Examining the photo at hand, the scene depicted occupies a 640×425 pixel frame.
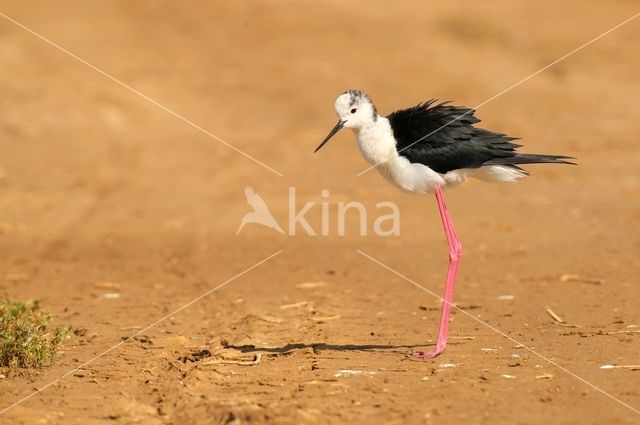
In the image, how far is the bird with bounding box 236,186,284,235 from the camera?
36.6ft

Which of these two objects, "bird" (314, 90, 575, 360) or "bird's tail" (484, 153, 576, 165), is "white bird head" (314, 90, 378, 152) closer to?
"bird" (314, 90, 575, 360)

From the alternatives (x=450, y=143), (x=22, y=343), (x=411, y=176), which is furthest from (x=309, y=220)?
(x=22, y=343)

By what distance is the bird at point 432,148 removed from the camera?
253 inches

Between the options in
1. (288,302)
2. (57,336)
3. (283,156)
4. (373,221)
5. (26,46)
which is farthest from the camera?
(26,46)

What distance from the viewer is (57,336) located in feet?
19.8

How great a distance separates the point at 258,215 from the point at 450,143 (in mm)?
5275

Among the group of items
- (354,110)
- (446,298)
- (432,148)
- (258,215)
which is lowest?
(446,298)

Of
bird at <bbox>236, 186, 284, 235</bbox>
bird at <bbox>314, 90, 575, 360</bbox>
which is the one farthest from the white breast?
bird at <bbox>236, 186, 284, 235</bbox>

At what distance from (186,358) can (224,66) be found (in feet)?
34.6

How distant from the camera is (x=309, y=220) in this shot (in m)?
11.3

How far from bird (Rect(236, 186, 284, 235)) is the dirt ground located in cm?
11

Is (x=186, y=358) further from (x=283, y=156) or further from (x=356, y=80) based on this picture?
(x=356, y=80)

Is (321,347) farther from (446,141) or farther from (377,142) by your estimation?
(446,141)

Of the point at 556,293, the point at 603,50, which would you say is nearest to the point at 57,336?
the point at 556,293
